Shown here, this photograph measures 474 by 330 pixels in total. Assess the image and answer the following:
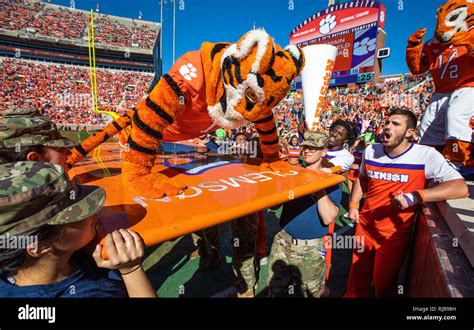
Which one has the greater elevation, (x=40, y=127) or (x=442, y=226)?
(x=40, y=127)

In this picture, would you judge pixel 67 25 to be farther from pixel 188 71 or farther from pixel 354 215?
pixel 354 215

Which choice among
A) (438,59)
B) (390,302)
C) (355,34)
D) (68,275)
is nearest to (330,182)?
(390,302)

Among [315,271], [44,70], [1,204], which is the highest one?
[44,70]

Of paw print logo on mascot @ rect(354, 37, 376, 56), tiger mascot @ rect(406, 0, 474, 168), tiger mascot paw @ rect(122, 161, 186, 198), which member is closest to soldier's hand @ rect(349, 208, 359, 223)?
tiger mascot @ rect(406, 0, 474, 168)

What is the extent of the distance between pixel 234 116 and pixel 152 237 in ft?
3.63

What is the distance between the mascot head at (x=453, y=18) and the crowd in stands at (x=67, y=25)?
42785 mm

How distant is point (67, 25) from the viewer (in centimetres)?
3591

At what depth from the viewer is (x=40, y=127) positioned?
1947mm

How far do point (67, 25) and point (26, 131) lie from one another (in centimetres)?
4513

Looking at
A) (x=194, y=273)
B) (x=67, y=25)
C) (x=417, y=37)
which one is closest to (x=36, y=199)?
(x=194, y=273)

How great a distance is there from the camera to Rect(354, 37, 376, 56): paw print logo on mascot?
69.1 ft

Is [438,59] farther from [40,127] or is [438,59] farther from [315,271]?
[40,127]

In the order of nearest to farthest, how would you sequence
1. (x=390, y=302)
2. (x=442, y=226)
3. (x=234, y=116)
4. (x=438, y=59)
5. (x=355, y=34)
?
1. (x=390, y=302)
2. (x=442, y=226)
3. (x=234, y=116)
4. (x=438, y=59)
5. (x=355, y=34)

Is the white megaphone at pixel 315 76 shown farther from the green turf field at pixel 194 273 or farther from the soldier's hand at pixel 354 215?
the green turf field at pixel 194 273
